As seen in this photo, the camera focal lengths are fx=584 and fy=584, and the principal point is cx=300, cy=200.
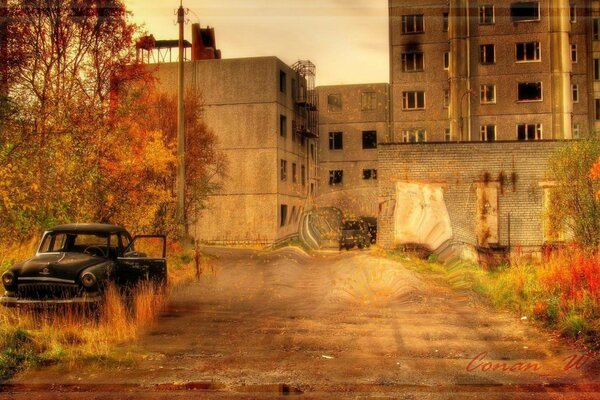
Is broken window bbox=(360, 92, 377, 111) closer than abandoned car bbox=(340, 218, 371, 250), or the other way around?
abandoned car bbox=(340, 218, 371, 250)

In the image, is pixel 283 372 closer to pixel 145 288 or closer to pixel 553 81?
pixel 145 288

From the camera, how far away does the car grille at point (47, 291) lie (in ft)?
30.6

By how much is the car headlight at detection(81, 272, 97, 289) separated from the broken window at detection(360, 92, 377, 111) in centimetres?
4016

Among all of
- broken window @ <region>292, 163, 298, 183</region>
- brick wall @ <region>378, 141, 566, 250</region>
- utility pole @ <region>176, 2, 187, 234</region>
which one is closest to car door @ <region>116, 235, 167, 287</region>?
utility pole @ <region>176, 2, 187, 234</region>

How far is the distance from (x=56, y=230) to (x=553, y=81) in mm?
34057

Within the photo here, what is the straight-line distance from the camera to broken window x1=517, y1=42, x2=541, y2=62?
37.0 m

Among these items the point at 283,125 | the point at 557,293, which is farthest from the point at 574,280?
the point at 283,125

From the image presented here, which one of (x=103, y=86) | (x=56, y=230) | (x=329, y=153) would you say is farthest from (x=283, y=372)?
(x=329, y=153)

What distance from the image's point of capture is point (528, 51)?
3722 centimetres

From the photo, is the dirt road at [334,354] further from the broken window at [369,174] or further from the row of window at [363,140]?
the row of window at [363,140]

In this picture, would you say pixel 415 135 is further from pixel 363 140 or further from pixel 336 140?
pixel 336 140

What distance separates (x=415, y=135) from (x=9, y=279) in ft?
110

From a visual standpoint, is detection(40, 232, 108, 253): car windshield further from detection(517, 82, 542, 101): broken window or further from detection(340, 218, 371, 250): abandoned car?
detection(517, 82, 542, 101): broken window

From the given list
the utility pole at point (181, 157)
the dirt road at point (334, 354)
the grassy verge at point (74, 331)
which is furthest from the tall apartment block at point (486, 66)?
the grassy verge at point (74, 331)
